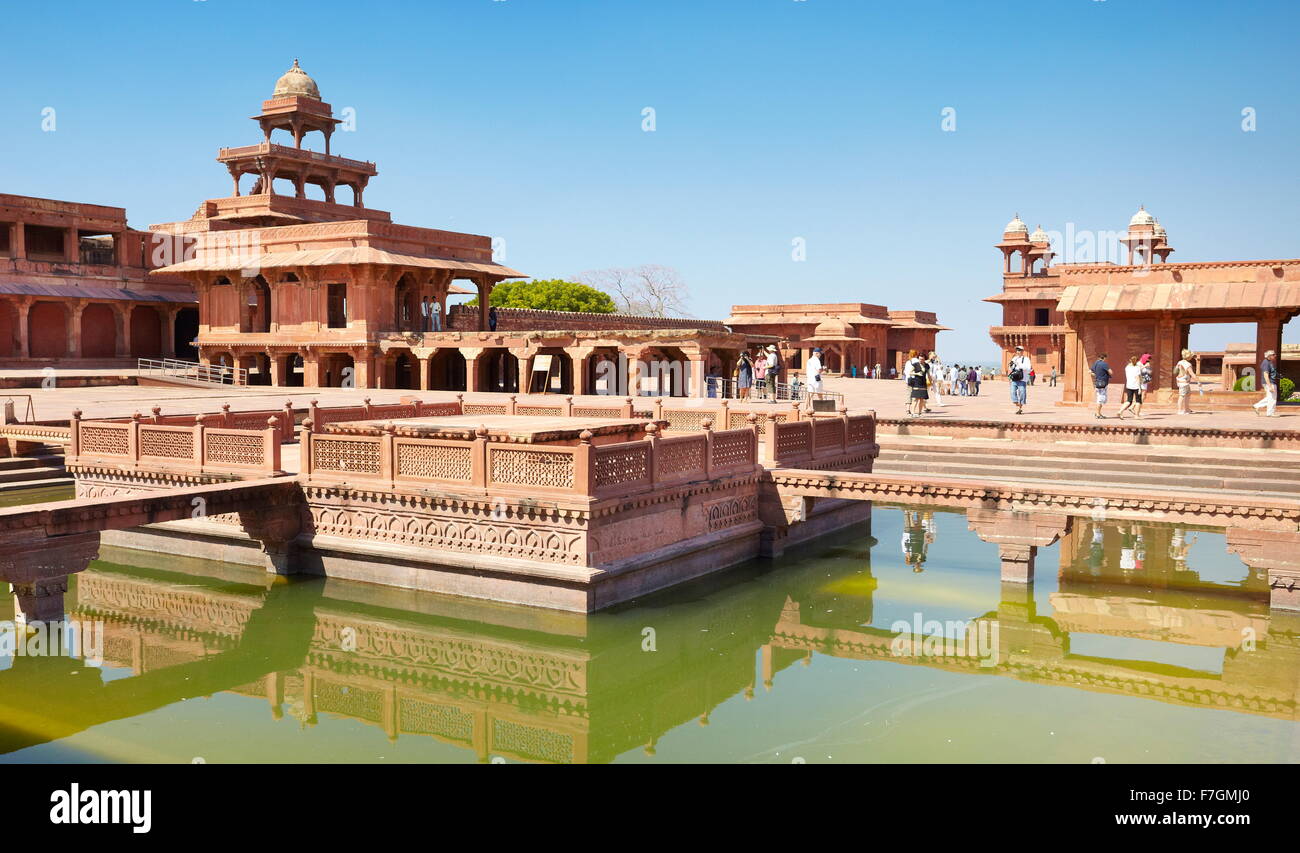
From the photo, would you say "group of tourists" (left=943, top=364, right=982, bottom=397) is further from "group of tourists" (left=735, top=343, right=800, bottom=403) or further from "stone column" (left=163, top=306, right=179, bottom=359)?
"stone column" (left=163, top=306, right=179, bottom=359)

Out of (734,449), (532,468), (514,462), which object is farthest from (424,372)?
(532,468)

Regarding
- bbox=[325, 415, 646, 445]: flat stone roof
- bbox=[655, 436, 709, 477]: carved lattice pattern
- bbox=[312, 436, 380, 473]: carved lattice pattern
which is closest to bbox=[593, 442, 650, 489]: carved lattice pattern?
bbox=[655, 436, 709, 477]: carved lattice pattern

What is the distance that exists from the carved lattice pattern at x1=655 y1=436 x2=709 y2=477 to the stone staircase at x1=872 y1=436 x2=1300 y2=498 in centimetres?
586

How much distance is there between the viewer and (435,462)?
458 inches

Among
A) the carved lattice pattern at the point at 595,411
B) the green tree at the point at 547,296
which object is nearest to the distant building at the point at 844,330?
the green tree at the point at 547,296

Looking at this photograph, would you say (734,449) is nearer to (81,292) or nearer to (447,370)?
(447,370)

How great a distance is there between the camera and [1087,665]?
1024 centimetres

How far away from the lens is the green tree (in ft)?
187

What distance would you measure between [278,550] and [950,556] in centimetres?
893

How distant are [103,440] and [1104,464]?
15380 mm

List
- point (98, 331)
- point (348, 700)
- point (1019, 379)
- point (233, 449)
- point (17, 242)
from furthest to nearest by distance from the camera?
point (98, 331) → point (17, 242) → point (1019, 379) → point (233, 449) → point (348, 700)

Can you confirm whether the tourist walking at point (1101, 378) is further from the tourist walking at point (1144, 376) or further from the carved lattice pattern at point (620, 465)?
the carved lattice pattern at point (620, 465)

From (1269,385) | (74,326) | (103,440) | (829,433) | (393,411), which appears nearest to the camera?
(103,440)
